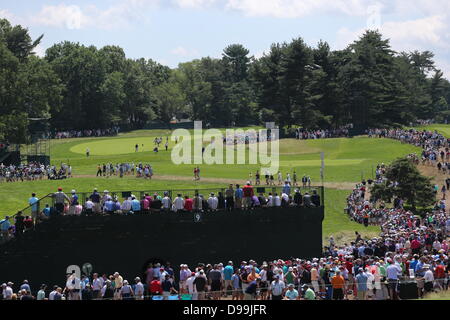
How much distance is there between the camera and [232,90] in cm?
14388

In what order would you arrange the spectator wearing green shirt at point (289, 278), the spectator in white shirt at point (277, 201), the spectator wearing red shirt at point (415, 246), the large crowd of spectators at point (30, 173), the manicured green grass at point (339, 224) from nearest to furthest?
the spectator wearing green shirt at point (289, 278) → the spectator wearing red shirt at point (415, 246) → the spectator in white shirt at point (277, 201) → the manicured green grass at point (339, 224) → the large crowd of spectators at point (30, 173)

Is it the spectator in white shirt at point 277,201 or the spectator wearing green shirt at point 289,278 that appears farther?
the spectator in white shirt at point 277,201

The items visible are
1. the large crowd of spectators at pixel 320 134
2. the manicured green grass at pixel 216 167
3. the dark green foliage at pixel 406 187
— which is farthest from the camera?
the large crowd of spectators at pixel 320 134

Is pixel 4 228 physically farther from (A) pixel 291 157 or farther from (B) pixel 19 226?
(A) pixel 291 157

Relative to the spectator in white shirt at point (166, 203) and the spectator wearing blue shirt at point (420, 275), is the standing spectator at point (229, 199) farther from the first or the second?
the spectator wearing blue shirt at point (420, 275)

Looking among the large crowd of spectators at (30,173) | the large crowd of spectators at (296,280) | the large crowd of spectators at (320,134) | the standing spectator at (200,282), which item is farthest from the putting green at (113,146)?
the standing spectator at (200,282)

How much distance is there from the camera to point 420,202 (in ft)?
176

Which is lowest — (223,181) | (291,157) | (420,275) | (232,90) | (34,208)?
(420,275)

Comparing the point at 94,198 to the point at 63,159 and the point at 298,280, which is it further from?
the point at 63,159

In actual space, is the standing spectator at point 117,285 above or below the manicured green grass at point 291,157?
below

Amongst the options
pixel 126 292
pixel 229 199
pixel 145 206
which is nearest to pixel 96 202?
pixel 145 206

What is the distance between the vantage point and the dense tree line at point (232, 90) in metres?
98.5

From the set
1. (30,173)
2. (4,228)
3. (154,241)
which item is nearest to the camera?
(4,228)
